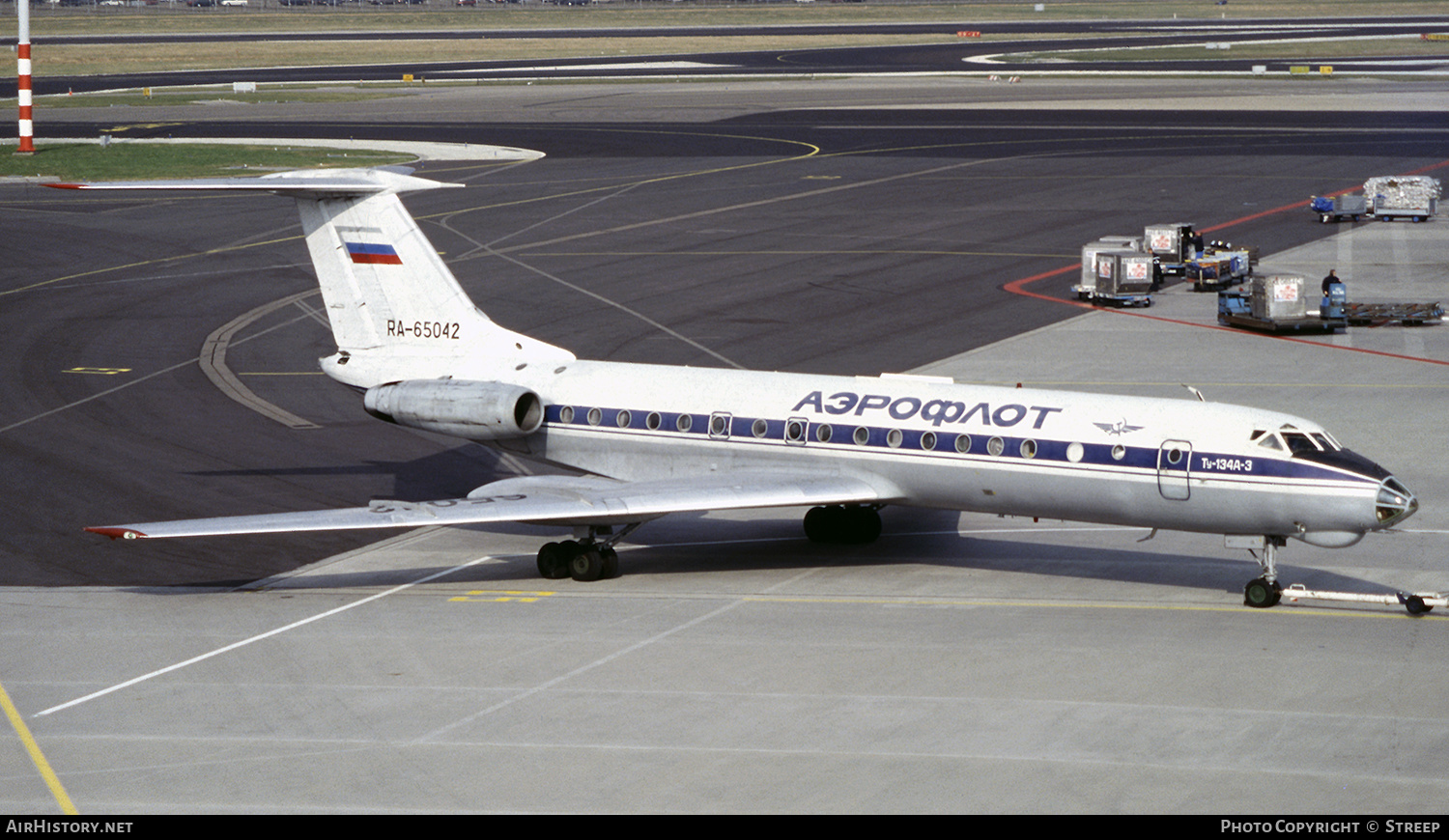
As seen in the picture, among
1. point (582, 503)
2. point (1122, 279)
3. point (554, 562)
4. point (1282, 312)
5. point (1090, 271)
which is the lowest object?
point (554, 562)

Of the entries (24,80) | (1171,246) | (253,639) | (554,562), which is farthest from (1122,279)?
(24,80)

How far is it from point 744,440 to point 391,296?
7.55m

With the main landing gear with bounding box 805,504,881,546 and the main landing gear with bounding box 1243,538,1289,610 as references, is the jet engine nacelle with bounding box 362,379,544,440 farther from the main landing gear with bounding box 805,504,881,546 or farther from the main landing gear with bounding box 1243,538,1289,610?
the main landing gear with bounding box 1243,538,1289,610

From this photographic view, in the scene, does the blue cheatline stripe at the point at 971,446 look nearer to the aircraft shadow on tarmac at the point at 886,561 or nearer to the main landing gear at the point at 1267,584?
the main landing gear at the point at 1267,584

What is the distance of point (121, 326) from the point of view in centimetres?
4656

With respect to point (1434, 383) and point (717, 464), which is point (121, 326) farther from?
point (1434, 383)

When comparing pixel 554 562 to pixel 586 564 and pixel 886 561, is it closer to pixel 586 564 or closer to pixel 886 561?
pixel 586 564

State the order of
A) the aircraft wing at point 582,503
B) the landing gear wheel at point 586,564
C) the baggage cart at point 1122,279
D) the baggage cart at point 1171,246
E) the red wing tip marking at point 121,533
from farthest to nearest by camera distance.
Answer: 1. the baggage cart at point 1171,246
2. the baggage cart at point 1122,279
3. the landing gear wheel at point 586,564
4. the aircraft wing at point 582,503
5. the red wing tip marking at point 121,533

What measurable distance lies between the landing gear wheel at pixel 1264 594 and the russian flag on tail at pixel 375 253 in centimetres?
1575

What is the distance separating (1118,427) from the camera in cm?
2420

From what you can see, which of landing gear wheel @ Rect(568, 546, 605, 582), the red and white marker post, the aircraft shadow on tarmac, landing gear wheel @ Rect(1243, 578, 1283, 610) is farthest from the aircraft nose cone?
the red and white marker post

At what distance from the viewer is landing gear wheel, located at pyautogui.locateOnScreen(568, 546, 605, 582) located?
26.2 metres

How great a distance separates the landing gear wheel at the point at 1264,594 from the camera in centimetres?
2345

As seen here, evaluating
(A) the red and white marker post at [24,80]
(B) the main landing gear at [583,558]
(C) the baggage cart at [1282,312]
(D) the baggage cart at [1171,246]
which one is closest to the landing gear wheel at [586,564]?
(B) the main landing gear at [583,558]
